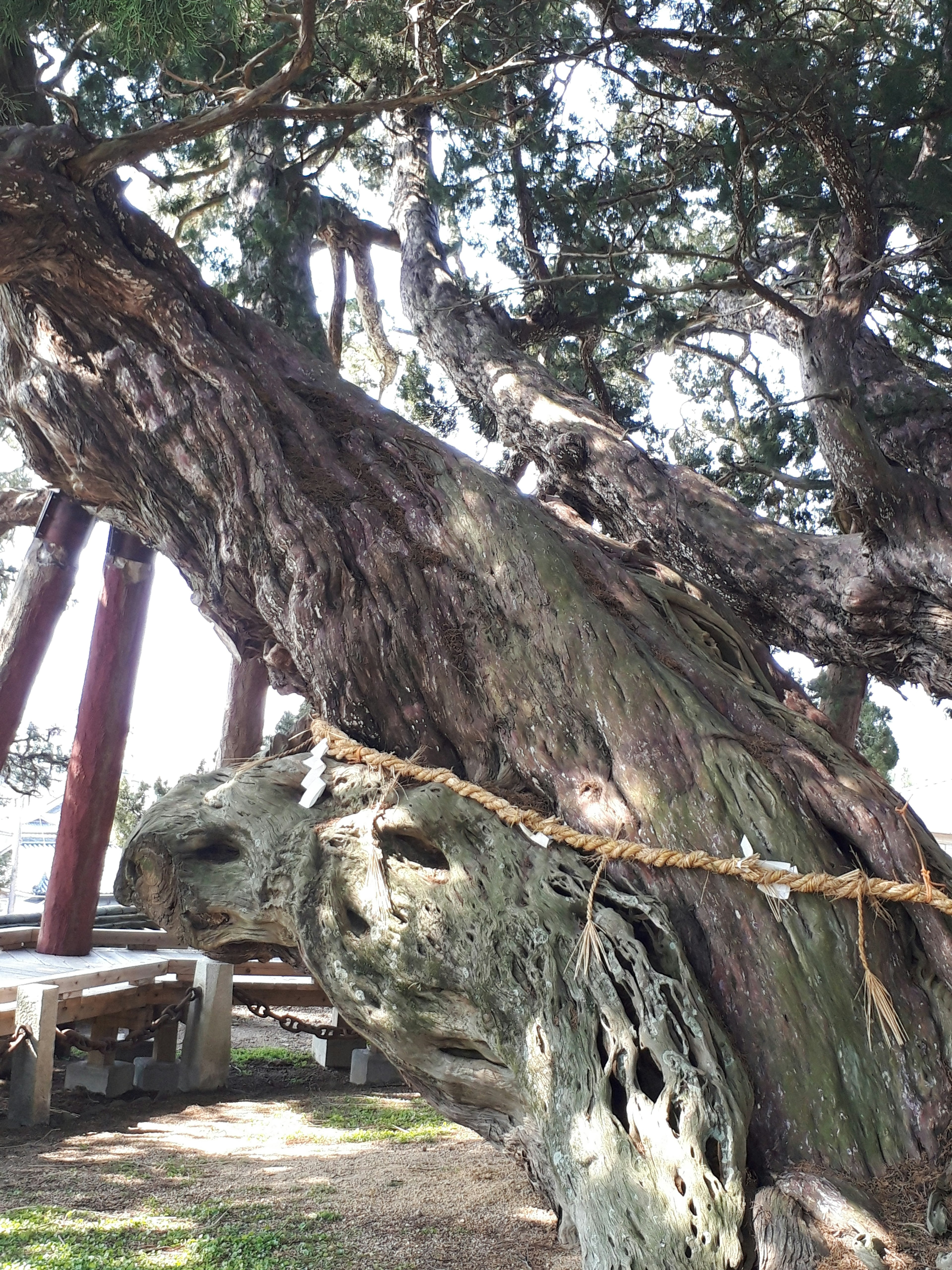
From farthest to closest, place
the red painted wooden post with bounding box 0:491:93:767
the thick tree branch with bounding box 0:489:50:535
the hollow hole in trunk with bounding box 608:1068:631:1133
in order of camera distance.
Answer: the thick tree branch with bounding box 0:489:50:535 < the red painted wooden post with bounding box 0:491:93:767 < the hollow hole in trunk with bounding box 608:1068:631:1133

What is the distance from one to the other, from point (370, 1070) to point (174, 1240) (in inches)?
138

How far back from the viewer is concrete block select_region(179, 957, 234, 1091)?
594 centimetres

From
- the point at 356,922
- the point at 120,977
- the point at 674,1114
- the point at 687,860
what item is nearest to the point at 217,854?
the point at 356,922

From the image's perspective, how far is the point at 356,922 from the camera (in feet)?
10.3

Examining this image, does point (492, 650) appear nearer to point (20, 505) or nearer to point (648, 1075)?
point (648, 1075)

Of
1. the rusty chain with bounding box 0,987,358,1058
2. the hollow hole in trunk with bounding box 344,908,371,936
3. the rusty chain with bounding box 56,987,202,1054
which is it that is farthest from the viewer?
the rusty chain with bounding box 56,987,202,1054

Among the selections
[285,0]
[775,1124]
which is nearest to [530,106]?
[285,0]

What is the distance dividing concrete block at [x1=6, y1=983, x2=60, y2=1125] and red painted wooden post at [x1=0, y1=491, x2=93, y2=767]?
2.20 metres

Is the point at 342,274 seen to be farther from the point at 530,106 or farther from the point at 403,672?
the point at 403,672

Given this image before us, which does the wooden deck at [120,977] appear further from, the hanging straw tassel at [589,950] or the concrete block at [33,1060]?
the hanging straw tassel at [589,950]

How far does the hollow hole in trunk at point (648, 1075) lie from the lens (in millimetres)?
2641

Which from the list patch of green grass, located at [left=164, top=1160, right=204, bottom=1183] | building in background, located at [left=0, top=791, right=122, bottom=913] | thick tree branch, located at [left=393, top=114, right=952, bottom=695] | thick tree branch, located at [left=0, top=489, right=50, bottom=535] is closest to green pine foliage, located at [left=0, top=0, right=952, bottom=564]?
thick tree branch, located at [left=393, top=114, right=952, bottom=695]

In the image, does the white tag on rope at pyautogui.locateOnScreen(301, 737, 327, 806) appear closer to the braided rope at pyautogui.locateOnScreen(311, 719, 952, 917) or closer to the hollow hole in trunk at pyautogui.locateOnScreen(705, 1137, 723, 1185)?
the braided rope at pyautogui.locateOnScreen(311, 719, 952, 917)

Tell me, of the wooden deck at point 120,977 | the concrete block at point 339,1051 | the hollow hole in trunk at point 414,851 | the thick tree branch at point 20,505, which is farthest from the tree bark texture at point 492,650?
the concrete block at point 339,1051
